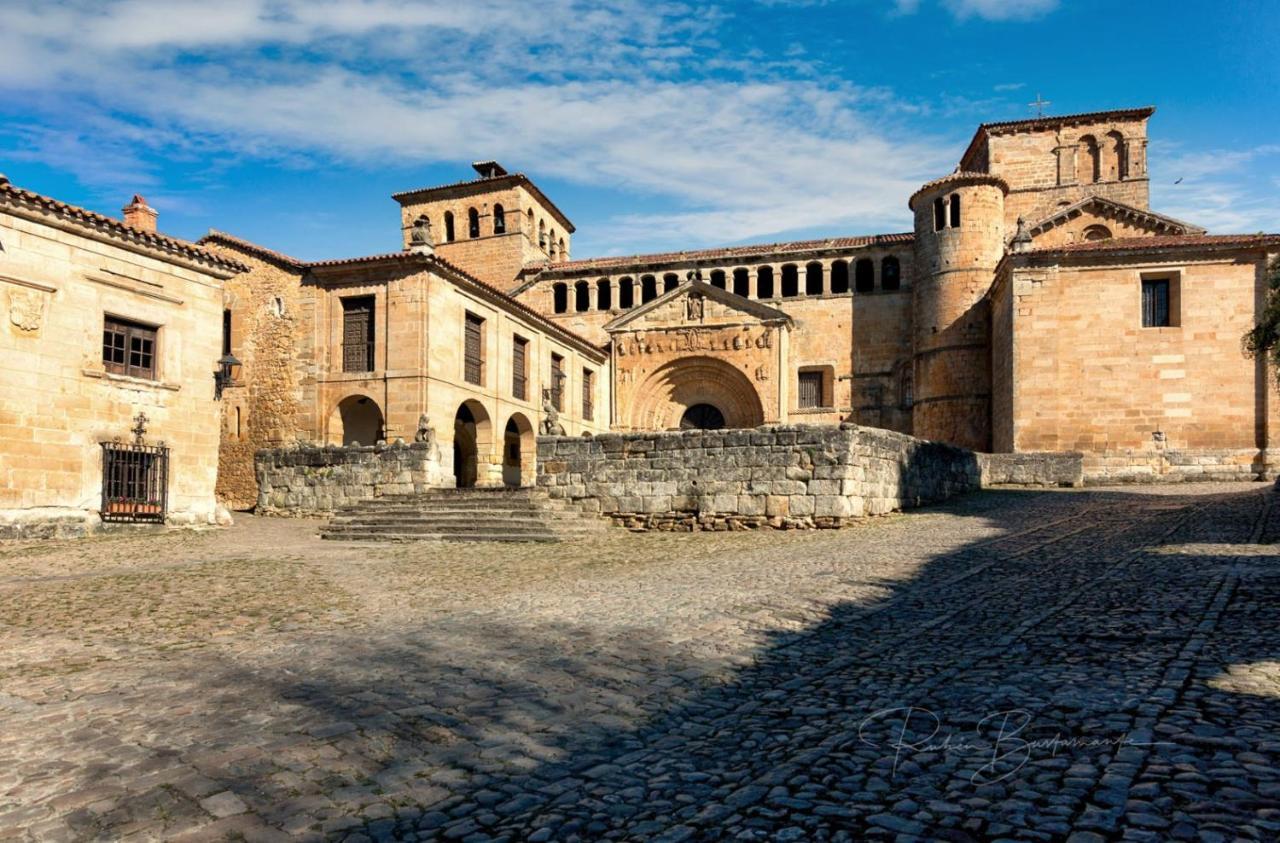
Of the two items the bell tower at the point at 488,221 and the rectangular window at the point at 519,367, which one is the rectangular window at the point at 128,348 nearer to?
the rectangular window at the point at 519,367

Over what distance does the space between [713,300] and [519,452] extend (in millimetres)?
9253

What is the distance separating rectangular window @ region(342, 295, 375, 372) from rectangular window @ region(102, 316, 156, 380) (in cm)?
576

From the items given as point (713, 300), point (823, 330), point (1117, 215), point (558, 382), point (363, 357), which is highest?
point (1117, 215)

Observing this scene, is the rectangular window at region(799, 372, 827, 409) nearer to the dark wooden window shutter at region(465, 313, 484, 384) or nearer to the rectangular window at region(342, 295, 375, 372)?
the dark wooden window shutter at region(465, 313, 484, 384)

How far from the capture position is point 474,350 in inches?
954

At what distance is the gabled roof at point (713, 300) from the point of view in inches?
1220

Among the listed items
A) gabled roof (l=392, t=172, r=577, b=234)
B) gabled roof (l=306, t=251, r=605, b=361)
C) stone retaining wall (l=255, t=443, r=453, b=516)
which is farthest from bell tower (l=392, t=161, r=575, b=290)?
stone retaining wall (l=255, t=443, r=453, b=516)

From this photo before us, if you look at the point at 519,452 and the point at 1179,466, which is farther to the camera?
the point at 519,452

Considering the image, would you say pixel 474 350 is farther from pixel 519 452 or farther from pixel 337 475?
pixel 519 452

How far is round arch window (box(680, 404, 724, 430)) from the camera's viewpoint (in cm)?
3294

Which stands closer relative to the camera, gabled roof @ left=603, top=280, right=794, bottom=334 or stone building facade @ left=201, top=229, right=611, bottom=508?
stone building facade @ left=201, top=229, right=611, bottom=508

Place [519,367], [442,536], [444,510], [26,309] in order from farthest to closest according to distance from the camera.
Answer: [519,367]
[444,510]
[442,536]
[26,309]

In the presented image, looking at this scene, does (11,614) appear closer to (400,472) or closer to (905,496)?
(400,472)

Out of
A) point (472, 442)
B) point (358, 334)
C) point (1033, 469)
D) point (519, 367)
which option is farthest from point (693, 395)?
point (358, 334)
